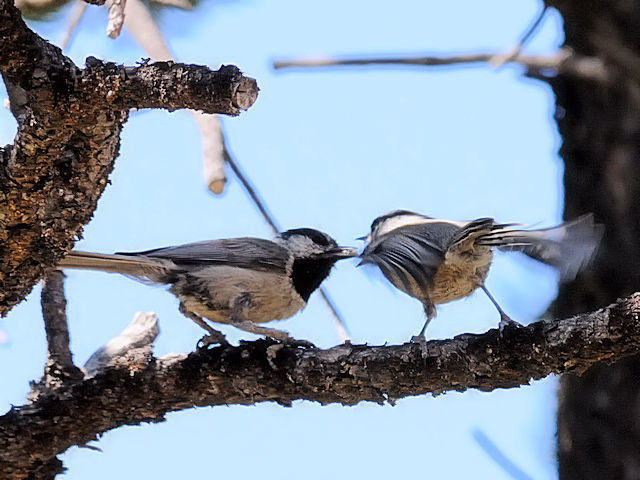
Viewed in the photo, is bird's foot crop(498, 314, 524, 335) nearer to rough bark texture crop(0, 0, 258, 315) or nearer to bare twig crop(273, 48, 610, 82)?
bare twig crop(273, 48, 610, 82)

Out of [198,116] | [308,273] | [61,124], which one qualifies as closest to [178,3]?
[198,116]

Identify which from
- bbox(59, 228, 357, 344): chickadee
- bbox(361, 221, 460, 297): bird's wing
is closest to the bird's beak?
bbox(59, 228, 357, 344): chickadee

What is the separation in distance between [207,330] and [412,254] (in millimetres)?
978

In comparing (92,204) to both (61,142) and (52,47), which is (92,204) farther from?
(52,47)

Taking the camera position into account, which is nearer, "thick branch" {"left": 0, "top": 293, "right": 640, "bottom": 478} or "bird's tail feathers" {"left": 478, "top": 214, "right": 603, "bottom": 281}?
"thick branch" {"left": 0, "top": 293, "right": 640, "bottom": 478}

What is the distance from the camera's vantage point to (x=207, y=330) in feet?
12.4

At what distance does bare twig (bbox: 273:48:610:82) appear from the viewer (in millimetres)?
3098

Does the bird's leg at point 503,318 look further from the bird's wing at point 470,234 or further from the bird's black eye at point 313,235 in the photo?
the bird's black eye at point 313,235

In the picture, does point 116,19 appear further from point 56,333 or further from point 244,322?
point 244,322

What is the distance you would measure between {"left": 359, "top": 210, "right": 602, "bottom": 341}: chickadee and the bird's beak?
44 centimetres

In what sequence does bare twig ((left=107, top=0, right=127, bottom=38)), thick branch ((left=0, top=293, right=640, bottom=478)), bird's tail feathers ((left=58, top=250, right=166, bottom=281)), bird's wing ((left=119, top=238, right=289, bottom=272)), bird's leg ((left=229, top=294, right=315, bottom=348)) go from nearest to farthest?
1. thick branch ((left=0, top=293, right=640, bottom=478))
2. bare twig ((left=107, top=0, right=127, bottom=38))
3. bird's tail feathers ((left=58, top=250, right=166, bottom=281))
4. bird's leg ((left=229, top=294, right=315, bottom=348))
5. bird's wing ((left=119, top=238, right=289, bottom=272))

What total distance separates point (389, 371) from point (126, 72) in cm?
120

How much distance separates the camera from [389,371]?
2689mm

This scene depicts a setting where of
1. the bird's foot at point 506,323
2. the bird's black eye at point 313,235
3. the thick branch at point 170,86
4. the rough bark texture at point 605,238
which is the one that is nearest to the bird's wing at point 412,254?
the bird's foot at point 506,323
